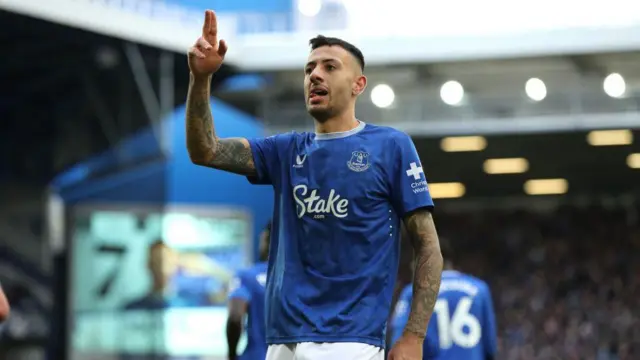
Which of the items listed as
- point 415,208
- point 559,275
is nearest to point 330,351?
point 415,208

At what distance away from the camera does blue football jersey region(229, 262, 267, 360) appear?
28.4 ft

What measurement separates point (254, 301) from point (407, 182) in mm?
4258

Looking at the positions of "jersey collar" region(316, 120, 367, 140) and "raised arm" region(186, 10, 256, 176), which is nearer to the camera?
"raised arm" region(186, 10, 256, 176)

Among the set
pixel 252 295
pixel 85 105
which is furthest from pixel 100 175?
pixel 252 295

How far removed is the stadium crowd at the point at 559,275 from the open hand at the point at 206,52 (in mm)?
21829

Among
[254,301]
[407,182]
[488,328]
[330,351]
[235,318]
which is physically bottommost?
[330,351]

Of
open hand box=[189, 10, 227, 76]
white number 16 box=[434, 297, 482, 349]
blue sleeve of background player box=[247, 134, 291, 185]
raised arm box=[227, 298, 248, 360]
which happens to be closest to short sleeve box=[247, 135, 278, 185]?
blue sleeve of background player box=[247, 134, 291, 185]

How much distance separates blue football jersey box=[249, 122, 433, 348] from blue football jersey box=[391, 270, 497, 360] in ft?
13.9

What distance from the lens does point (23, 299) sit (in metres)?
23.9

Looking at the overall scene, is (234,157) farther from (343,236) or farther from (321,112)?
(343,236)

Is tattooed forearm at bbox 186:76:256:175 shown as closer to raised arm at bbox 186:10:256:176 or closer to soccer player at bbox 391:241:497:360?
raised arm at bbox 186:10:256:176

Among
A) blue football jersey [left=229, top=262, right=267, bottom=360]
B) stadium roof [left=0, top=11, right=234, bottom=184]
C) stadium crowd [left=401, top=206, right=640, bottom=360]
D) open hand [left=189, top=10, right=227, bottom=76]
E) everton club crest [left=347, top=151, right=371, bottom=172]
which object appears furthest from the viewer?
stadium crowd [left=401, top=206, right=640, bottom=360]

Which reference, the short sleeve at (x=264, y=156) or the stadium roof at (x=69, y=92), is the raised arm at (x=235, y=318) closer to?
the short sleeve at (x=264, y=156)

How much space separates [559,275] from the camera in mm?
27625
